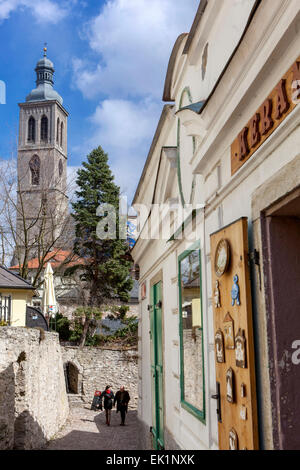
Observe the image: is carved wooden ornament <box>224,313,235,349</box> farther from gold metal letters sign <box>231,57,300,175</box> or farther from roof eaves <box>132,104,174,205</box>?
roof eaves <box>132,104,174,205</box>

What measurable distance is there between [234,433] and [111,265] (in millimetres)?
26892

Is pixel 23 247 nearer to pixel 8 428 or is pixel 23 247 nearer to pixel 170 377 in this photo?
pixel 8 428

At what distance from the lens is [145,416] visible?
966cm

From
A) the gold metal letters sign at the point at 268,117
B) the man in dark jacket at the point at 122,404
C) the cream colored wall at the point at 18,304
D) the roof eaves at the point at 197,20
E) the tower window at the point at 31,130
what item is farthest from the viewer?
the tower window at the point at 31,130

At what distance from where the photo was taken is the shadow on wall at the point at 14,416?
1188 cm

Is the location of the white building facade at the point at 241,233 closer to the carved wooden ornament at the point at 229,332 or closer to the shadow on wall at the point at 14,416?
the carved wooden ornament at the point at 229,332

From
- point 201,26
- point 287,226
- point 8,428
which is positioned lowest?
point 8,428

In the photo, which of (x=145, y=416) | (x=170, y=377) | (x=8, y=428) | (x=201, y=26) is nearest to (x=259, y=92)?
(x=201, y=26)

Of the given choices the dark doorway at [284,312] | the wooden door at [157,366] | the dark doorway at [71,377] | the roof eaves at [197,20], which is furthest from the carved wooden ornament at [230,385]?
the dark doorway at [71,377]

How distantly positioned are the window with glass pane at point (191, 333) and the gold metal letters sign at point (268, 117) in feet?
5.14

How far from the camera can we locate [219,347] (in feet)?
12.8

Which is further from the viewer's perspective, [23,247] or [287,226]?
[23,247]

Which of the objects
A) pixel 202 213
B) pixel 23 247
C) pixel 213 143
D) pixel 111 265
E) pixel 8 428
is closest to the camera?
pixel 213 143
